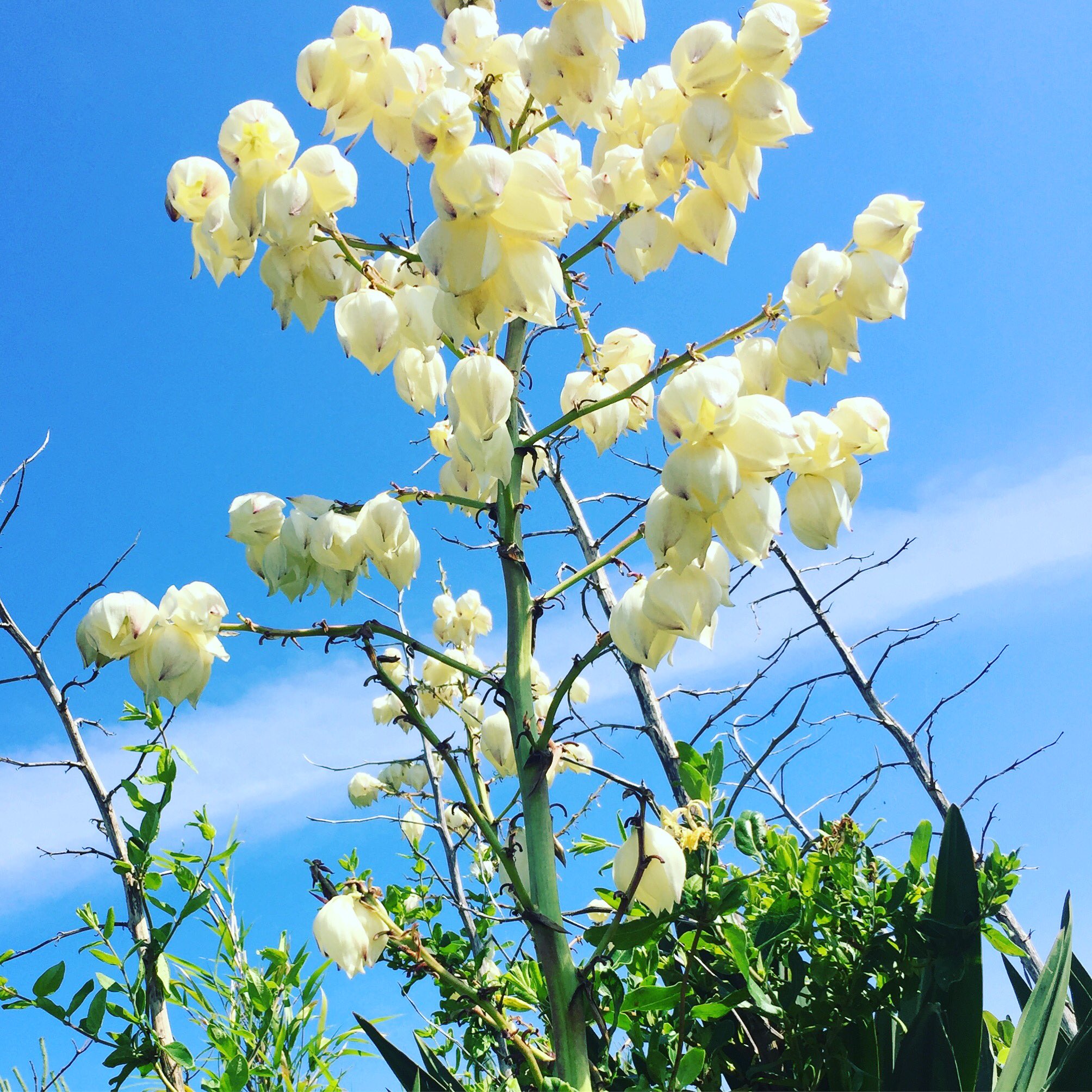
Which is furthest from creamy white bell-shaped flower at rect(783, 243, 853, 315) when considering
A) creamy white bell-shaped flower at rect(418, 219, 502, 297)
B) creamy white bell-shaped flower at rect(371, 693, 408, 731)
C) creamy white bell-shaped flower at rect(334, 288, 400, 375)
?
creamy white bell-shaped flower at rect(371, 693, 408, 731)

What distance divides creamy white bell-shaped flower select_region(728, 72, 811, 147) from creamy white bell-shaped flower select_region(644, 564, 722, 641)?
468mm

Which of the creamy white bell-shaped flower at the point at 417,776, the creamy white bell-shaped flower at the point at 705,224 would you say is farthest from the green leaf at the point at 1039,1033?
the creamy white bell-shaped flower at the point at 417,776

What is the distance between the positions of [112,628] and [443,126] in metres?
0.64

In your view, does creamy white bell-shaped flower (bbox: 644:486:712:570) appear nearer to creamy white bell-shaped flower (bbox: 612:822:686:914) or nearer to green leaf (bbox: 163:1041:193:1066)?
creamy white bell-shaped flower (bbox: 612:822:686:914)

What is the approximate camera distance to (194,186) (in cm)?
113

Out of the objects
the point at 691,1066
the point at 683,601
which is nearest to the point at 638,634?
the point at 683,601

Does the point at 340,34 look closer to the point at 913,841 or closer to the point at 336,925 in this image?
the point at 336,925

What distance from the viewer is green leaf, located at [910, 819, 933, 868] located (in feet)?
3.57

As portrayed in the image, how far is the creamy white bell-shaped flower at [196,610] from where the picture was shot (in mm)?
1077

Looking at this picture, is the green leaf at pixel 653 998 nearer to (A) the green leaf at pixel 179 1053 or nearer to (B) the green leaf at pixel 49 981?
(A) the green leaf at pixel 179 1053

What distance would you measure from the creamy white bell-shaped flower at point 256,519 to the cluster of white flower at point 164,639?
74 mm

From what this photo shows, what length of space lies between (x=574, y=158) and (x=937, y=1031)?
109cm

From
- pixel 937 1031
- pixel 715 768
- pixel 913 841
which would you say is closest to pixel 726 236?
pixel 715 768

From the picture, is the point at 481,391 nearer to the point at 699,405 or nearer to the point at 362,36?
the point at 699,405
